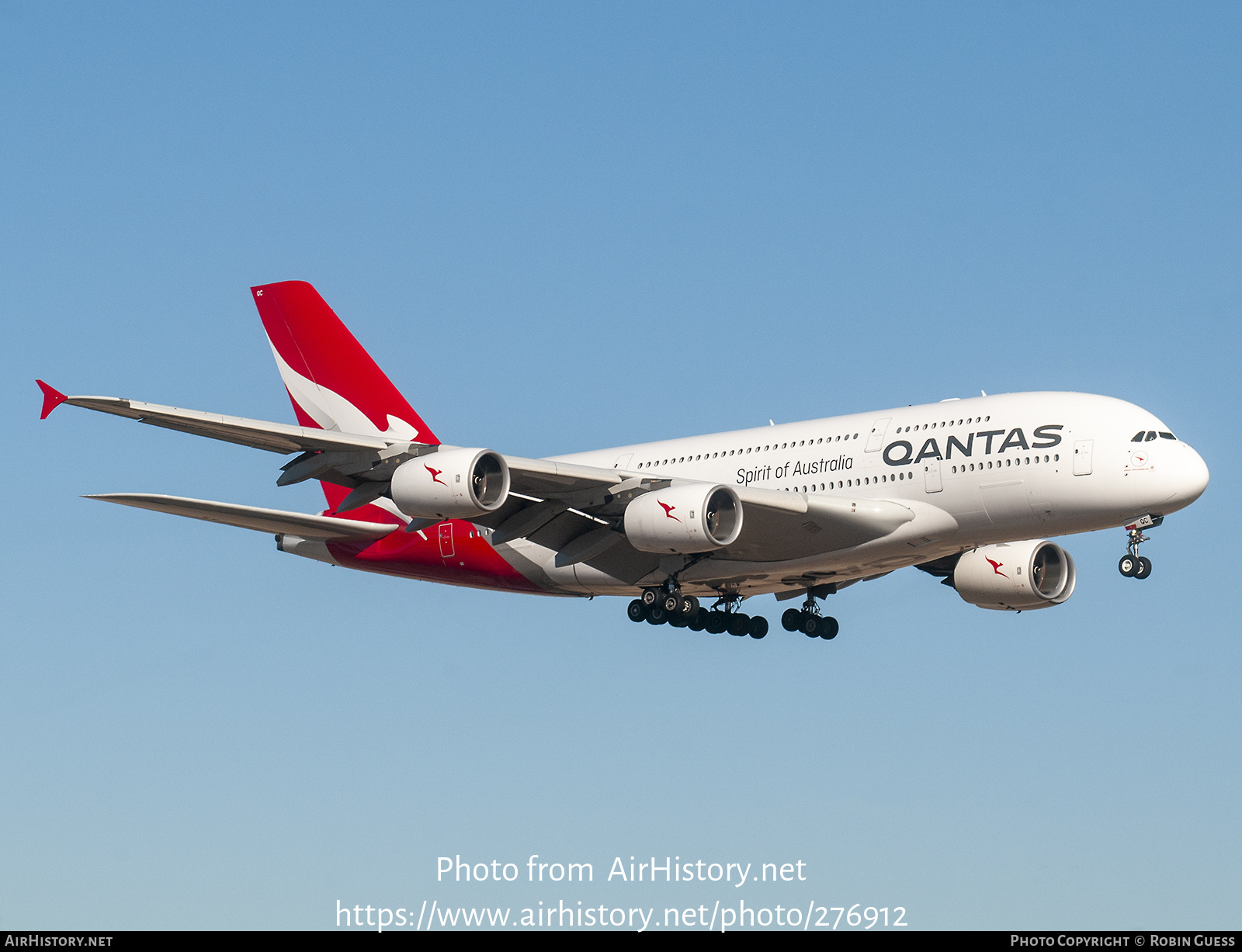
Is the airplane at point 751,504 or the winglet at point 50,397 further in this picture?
the airplane at point 751,504

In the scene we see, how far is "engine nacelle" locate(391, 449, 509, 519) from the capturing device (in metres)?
33.4

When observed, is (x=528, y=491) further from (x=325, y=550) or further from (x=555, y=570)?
(x=325, y=550)

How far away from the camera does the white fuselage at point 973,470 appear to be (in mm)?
34625

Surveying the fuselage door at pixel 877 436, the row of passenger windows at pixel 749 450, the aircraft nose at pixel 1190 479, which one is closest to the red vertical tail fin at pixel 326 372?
the row of passenger windows at pixel 749 450

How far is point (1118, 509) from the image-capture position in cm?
3462

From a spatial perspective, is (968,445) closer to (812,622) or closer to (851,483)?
(851,483)

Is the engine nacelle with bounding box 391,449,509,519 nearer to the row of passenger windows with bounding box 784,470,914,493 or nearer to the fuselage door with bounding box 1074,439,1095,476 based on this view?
the row of passenger windows with bounding box 784,470,914,493

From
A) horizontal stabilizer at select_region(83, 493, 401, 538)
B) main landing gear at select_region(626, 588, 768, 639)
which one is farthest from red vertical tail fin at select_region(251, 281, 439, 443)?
main landing gear at select_region(626, 588, 768, 639)

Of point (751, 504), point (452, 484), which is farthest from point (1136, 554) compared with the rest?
point (452, 484)

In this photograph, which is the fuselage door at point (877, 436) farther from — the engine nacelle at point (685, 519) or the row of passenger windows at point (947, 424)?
the engine nacelle at point (685, 519)

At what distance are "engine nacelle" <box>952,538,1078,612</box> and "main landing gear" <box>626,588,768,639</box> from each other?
5.46m

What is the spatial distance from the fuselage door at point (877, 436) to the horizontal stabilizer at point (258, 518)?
12.0m

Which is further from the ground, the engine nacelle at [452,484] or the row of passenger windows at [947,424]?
the row of passenger windows at [947,424]

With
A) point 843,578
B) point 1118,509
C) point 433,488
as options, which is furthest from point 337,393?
point 1118,509
